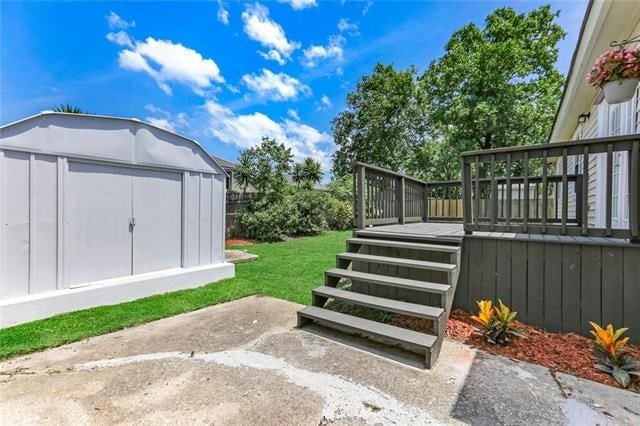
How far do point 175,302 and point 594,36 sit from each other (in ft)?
20.9

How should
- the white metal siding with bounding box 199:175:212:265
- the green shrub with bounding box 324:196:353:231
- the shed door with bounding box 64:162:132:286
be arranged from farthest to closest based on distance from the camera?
the green shrub with bounding box 324:196:353:231 → the white metal siding with bounding box 199:175:212:265 → the shed door with bounding box 64:162:132:286

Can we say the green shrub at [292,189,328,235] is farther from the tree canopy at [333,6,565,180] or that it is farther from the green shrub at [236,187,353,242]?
the tree canopy at [333,6,565,180]

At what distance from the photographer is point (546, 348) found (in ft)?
8.75

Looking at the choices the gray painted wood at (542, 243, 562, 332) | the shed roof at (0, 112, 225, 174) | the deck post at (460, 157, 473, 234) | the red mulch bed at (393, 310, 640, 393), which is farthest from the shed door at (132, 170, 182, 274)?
the gray painted wood at (542, 243, 562, 332)

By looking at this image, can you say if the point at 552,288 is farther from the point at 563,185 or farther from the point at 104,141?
the point at 104,141

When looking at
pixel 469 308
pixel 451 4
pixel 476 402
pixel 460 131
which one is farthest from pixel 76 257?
pixel 460 131

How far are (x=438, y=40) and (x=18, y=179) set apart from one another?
776 inches

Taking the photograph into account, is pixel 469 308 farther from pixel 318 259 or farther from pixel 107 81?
pixel 107 81

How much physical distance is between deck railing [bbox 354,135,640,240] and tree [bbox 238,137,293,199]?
20.9ft

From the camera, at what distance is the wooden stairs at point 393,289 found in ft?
8.78

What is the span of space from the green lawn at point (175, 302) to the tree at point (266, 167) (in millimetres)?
5003

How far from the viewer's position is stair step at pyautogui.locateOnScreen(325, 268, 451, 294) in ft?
9.57

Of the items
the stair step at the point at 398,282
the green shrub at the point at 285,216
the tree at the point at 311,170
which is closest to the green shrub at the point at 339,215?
the green shrub at the point at 285,216

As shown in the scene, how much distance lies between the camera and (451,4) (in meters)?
9.02
